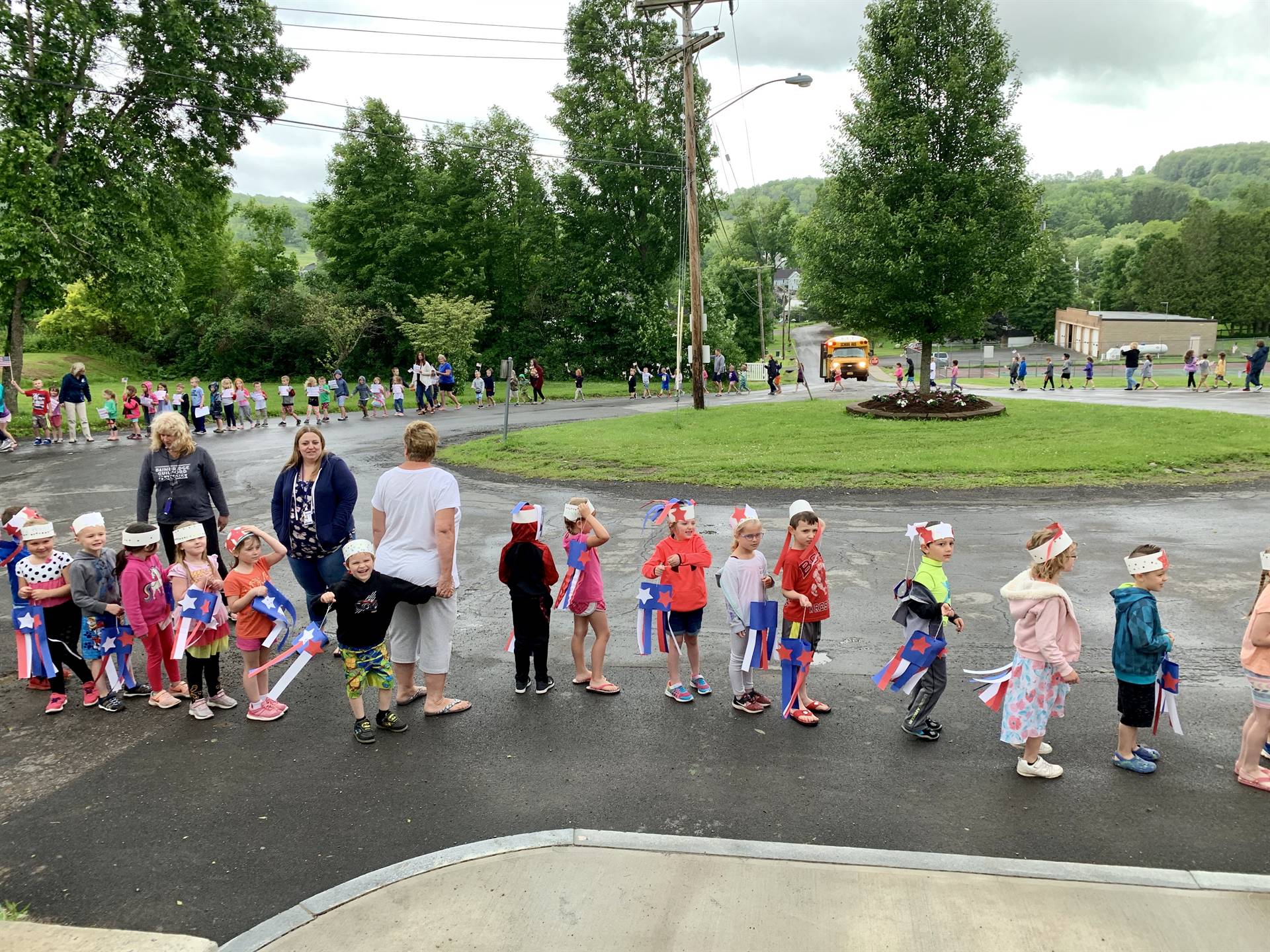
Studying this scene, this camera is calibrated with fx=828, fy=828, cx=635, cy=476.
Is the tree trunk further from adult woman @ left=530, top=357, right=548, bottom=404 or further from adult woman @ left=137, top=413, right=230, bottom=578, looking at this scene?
adult woman @ left=137, top=413, right=230, bottom=578

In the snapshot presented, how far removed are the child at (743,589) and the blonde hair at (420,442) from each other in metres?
2.19

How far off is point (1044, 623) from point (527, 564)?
3439 millimetres

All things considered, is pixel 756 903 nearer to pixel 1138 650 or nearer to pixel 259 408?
pixel 1138 650

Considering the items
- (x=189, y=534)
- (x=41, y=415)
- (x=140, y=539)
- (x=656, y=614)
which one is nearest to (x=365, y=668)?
(x=189, y=534)

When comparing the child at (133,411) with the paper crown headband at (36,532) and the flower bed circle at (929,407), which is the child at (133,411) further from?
the flower bed circle at (929,407)

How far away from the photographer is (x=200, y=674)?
6.20m

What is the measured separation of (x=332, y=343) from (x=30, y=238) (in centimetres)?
2000

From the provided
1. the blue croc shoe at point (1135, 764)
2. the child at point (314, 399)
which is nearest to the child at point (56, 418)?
the child at point (314, 399)

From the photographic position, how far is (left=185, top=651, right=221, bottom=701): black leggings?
612cm

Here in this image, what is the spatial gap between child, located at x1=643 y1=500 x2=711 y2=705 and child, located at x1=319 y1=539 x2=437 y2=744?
5.39ft

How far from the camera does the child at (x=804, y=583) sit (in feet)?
18.6

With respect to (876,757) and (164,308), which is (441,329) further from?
(876,757)

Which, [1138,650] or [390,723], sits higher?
[1138,650]

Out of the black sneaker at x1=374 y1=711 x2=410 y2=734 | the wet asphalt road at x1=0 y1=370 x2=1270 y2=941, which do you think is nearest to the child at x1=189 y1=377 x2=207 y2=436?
the wet asphalt road at x1=0 y1=370 x2=1270 y2=941
